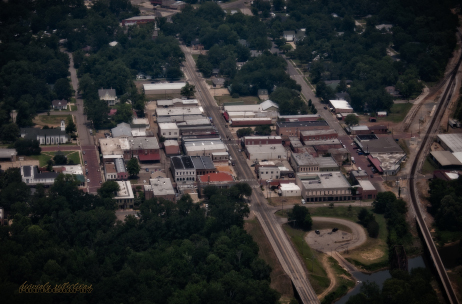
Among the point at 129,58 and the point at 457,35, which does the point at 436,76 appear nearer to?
the point at 457,35

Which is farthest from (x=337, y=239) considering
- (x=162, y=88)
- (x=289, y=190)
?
(x=162, y=88)

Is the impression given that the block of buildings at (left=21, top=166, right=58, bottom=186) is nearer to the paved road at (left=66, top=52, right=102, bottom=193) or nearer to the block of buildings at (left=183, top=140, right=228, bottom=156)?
the paved road at (left=66, top=52, right=102, bottom=193)

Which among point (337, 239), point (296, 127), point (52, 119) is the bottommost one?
point (52, 119)

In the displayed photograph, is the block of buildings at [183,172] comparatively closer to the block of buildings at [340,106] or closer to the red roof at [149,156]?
the red roof at [149,156]

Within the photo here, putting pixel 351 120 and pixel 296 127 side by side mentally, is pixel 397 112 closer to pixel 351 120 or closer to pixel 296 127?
pixel 351 120

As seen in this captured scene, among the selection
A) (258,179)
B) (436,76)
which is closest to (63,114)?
(258,179)

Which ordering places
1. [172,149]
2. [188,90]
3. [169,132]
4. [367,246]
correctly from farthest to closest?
1. [188,90]
2. [169,132]
3. [172,149]
4. [367,246]

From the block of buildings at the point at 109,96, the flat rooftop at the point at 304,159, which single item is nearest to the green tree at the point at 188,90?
the block of buildings at the point at 109,96
